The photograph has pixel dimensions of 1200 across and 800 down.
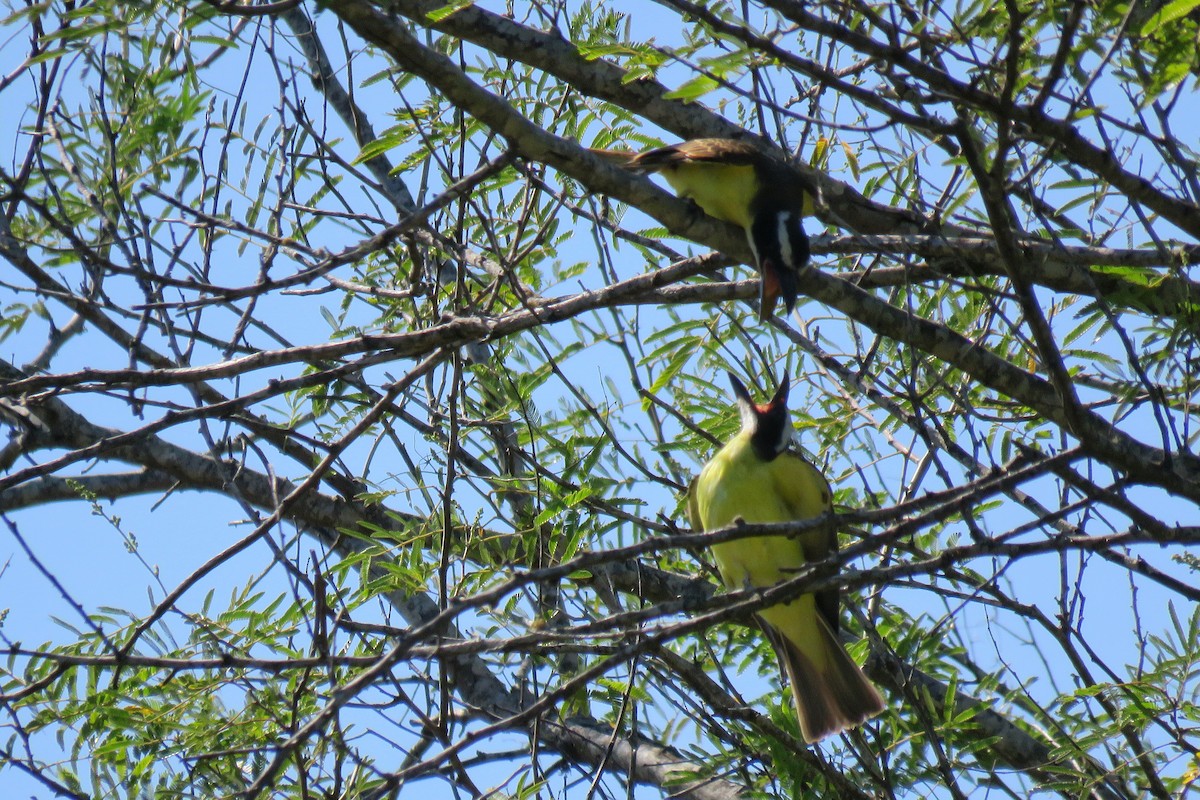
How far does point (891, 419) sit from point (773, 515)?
77 cm

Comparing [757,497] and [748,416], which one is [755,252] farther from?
[757,497]

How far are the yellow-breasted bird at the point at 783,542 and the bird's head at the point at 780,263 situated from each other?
24.9 inches

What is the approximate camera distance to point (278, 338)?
14.9 ft

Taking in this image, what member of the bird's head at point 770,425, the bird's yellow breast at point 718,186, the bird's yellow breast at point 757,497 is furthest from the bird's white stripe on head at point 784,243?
the bird's yellow breast at point 757,497

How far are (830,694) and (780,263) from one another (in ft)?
5.14

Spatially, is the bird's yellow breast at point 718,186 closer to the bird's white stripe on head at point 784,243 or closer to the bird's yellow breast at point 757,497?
the bird's white stripe on head at point 784,243

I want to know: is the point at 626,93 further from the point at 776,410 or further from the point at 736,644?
→ the point at 736,644

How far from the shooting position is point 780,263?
412 centimetres

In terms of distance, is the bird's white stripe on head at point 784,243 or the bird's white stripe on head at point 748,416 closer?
the bird's white stripe on head at point 784,243

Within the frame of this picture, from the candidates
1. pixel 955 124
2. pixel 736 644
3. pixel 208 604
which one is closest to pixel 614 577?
pixel 736 644

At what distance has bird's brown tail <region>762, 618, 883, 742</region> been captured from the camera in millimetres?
4301

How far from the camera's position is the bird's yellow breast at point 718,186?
196 inches

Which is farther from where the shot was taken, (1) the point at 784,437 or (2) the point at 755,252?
(1) the point at 784,437

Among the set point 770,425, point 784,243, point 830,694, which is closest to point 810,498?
point 770,425
